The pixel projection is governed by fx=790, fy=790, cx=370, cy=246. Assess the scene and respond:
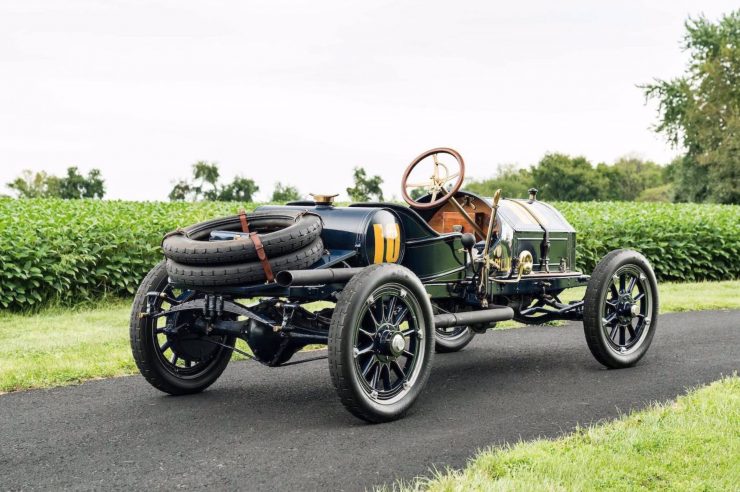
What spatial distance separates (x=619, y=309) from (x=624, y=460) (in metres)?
3.33

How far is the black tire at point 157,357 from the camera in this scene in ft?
19.7

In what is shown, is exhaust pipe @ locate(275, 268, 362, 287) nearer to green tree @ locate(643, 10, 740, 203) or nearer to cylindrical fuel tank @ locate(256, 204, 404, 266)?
cylindrical fuel tank @ locate(256, 204, 404, 266)

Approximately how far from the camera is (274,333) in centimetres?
564

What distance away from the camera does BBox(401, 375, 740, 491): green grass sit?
13.7ft

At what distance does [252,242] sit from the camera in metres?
5.30

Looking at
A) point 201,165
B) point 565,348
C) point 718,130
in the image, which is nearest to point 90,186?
point 201,165

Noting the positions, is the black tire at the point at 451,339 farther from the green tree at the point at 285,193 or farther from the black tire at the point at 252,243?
the green tree at the point at 285,193

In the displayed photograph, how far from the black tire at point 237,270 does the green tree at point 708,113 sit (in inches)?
1878

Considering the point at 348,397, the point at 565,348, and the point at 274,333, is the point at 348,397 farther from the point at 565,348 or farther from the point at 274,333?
the point at 565,348

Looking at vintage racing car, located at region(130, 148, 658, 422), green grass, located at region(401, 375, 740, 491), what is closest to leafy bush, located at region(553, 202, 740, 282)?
vintage racing car, located at region(130, 148, 658, 422)

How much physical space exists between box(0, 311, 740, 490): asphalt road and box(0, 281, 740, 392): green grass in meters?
0.42

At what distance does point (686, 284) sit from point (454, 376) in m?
11.7

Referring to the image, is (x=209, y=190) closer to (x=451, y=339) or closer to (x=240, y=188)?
(x=240, y=188)

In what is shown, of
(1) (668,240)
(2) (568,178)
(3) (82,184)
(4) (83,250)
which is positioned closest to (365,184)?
(4) (83,250)
